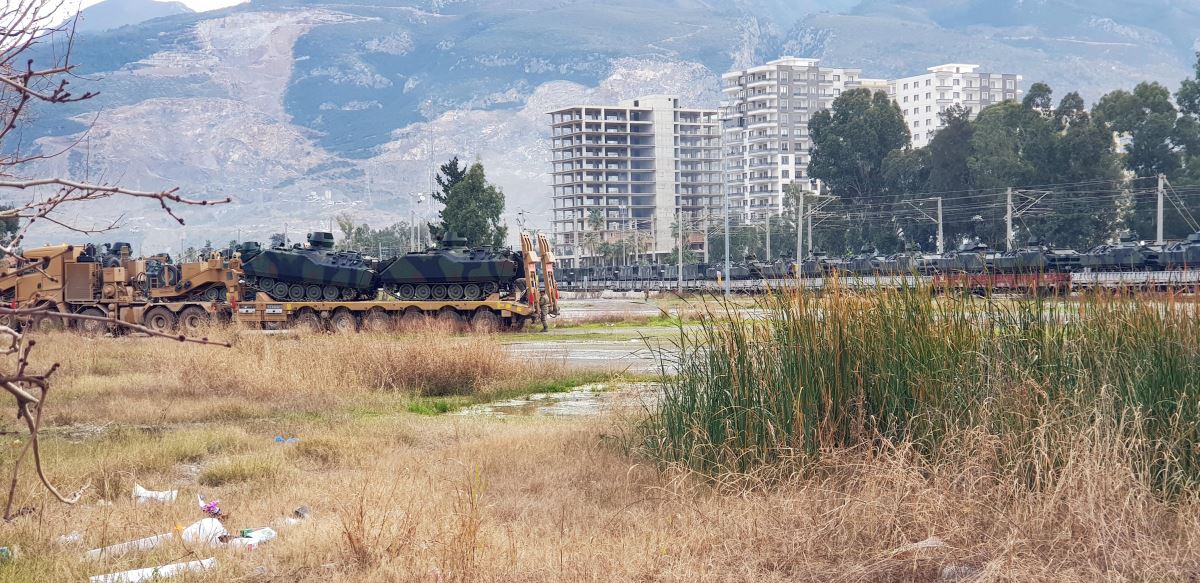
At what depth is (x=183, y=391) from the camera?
16.9m

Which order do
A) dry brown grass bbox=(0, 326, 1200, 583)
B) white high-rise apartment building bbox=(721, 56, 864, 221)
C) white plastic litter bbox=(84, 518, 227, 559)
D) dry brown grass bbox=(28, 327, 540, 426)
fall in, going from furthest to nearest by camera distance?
1. white high-rise apartment building bbox=(721, 56, 864, 221)
2. dry brown grass bbox=(28, 327, 540, 426)
3. white plastic litter bbox=(84, 518, 227, 559)
4. dry brown grass bbox=(0, 326, 1200, 583)

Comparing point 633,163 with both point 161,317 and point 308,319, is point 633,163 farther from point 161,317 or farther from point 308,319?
point 308,319

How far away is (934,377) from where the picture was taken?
29.5 ft

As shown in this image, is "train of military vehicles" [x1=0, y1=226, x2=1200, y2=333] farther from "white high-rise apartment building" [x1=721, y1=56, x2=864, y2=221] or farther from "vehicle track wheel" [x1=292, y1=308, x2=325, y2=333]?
"white high-rise apartment building" [x1=721, y1=56, x2=864, y2=221]

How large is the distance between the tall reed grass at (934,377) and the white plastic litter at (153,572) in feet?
11.9

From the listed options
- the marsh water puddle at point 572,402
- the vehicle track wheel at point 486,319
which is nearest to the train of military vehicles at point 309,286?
the vehicle track wheel at point 486,319

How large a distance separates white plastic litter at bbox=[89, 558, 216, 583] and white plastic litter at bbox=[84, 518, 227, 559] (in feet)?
1.64

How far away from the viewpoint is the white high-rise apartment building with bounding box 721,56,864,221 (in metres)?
182

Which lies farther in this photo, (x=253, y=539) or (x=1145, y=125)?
Answer: (x=1145, y=125)

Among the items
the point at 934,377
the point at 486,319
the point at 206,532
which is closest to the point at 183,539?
the point at 206,532

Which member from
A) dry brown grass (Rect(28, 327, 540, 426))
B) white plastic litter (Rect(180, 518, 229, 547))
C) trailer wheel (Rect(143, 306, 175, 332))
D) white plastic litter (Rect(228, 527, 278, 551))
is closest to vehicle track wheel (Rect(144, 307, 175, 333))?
trailer wheel (Rect(143, 306, 175, 332))

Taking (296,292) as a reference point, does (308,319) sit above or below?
below

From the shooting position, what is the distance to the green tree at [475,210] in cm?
6488

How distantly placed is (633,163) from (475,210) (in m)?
105
